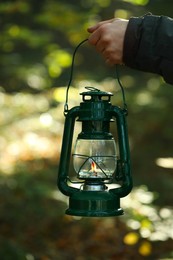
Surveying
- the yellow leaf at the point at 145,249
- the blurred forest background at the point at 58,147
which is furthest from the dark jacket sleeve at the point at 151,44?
the yellow leaf at the point at 145,249

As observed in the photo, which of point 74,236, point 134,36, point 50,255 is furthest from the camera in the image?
point 74,236

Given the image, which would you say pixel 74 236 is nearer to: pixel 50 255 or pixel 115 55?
pixel 50 255

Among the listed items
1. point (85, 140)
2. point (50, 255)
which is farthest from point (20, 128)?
point (85, 140)

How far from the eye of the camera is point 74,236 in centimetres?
691

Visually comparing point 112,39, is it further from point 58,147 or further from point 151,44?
point 58,147

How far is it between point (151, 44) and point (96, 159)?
23.3 inches

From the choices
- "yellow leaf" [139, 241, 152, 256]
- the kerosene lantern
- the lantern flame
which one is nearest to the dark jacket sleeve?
the kerosene lantern

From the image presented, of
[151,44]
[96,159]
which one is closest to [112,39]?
[151,44]

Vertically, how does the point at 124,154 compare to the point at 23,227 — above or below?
below

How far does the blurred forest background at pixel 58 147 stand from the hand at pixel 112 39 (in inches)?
87.9

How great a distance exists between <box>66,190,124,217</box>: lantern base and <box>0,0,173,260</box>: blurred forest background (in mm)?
2338

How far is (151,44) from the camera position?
2336 millimetres

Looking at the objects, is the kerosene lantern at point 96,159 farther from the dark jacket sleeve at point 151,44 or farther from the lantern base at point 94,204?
the dark jacket sleeve at point 151,44

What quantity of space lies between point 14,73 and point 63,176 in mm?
5477
